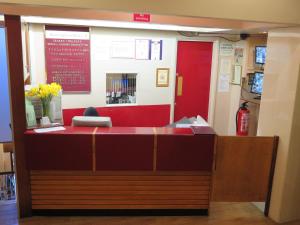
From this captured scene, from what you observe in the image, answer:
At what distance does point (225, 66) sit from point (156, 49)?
1442 millimetres

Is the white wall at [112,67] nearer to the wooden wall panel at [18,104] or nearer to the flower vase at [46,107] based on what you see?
the flower vase at [46,107]

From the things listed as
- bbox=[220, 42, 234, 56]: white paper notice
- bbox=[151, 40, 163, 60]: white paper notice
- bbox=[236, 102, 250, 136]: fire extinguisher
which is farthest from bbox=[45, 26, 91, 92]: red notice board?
bbox=[236, 102, 250, 136]: fire extinguisher

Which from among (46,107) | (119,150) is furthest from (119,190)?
(46,107)

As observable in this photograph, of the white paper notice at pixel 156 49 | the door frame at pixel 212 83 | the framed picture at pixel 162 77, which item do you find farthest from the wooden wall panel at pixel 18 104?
the door frame at pixel 212 83

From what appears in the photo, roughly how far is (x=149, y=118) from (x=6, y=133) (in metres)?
2.40

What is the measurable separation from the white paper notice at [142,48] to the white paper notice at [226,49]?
4.85ft

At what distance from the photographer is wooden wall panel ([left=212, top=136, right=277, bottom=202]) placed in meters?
3.39

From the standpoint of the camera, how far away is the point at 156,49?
208 inches

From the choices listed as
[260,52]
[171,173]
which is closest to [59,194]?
[171,173]

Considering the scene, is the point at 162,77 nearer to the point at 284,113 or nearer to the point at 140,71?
the point at 140,71

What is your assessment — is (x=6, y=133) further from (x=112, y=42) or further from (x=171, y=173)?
(x=171, y=173)

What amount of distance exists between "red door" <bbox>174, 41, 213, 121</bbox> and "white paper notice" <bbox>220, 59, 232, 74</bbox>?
9.6 inches

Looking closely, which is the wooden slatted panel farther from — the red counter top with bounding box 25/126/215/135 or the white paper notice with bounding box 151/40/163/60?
the white paper notice with bounding box 151/40/163/60

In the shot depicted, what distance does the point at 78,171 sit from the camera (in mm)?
3271
